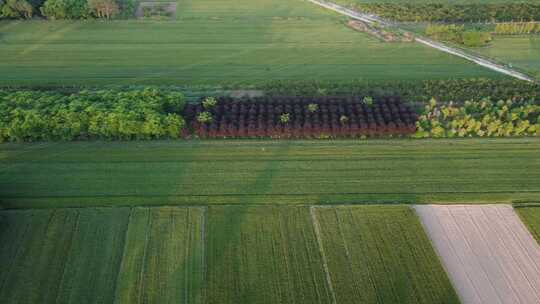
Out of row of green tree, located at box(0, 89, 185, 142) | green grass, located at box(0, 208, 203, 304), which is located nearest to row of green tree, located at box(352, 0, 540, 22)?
row of green tree, located at box(0, 89, 185, 142)

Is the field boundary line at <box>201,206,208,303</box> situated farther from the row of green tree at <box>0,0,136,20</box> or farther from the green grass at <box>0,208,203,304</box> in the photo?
the row of green tree at <box>0,0,136,20</box>

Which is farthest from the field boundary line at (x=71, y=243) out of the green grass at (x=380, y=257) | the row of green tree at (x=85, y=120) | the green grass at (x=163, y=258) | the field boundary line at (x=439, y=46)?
the field boundary line at (x=439, y=46)

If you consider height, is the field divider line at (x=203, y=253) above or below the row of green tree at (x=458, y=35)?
below

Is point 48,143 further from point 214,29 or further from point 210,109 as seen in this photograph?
point 214,29

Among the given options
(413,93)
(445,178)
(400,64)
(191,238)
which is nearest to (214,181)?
(191,238)

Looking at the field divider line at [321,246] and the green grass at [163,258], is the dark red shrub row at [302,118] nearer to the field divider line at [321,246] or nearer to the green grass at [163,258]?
the field divider line at [321,246]

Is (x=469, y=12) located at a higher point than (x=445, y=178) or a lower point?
higher
